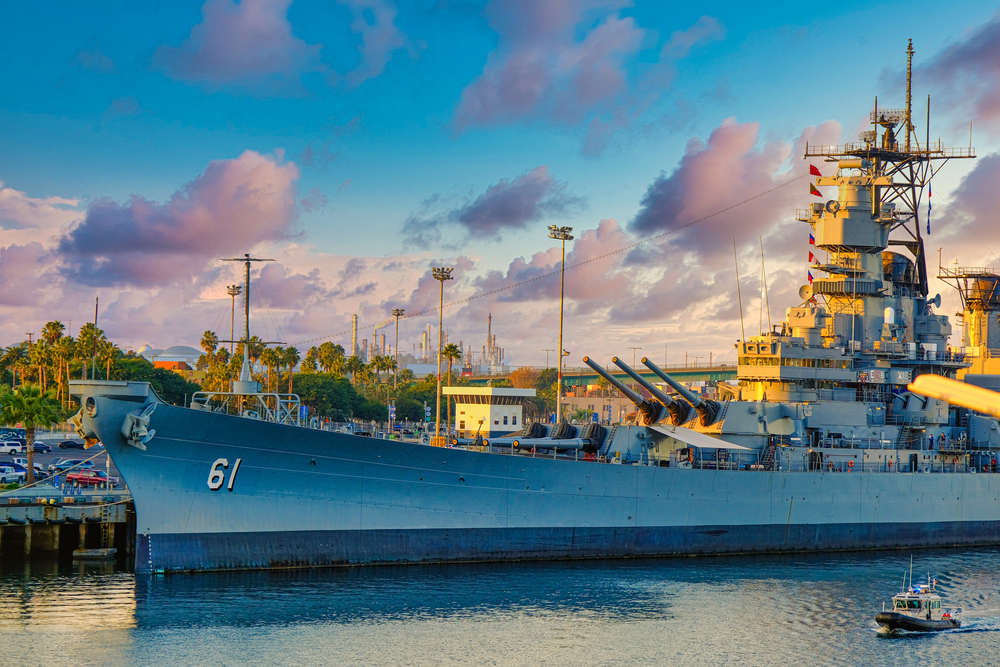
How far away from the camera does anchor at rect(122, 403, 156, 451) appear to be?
947 inches

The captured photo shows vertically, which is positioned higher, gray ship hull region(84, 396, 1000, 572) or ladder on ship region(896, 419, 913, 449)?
ladder on ship region(896, 419, 913, 449)

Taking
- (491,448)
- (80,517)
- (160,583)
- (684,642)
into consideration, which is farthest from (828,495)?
(80,517)

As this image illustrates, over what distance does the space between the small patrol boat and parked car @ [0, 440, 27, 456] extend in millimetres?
45565

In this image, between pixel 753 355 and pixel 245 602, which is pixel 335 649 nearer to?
pixel 245 602

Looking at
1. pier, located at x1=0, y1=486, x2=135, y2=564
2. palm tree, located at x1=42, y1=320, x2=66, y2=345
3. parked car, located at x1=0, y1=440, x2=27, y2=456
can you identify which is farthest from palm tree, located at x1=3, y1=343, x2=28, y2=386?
pier, located at x1=0, y1=486, x2=135, y2=564

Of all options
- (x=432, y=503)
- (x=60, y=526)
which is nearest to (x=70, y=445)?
(x=60, y=526)

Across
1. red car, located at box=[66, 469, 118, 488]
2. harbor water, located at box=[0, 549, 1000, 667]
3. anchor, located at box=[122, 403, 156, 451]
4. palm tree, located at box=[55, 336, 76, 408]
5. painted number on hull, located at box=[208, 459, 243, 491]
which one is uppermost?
palm tree, located at box=[55, 336, 76, 408]

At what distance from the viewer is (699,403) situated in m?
31.9

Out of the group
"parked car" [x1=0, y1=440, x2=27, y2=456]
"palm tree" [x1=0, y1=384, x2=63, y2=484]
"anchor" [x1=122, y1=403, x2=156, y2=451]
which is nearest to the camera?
"anchor" [x1=122, y1=403, x2=156, y2=451]

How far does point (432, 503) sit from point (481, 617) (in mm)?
5645

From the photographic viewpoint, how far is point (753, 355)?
3312 cm

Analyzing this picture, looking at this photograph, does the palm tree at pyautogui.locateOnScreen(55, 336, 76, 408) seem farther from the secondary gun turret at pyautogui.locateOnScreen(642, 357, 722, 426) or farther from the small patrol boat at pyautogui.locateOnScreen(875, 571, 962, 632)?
the small patrol boat at pyautogui.locateOnScreen(875, 571, 962, 632)

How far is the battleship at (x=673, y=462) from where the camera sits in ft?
81.7

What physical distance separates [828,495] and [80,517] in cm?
2382
